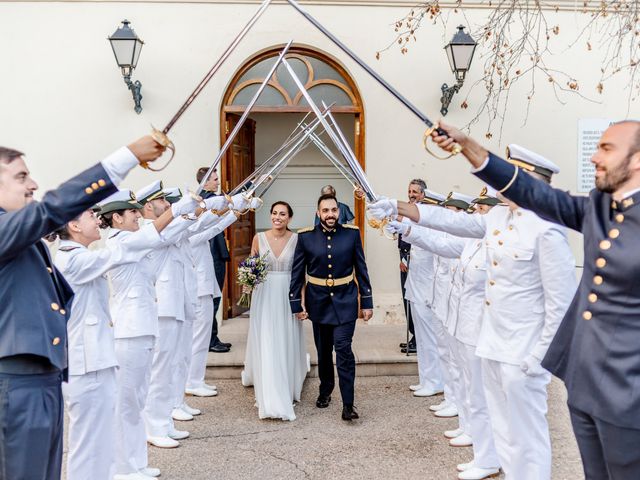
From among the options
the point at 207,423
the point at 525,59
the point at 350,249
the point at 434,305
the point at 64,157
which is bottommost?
the point at 207,423

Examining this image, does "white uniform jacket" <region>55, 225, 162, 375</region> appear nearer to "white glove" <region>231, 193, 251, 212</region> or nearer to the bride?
"white glove" <region>231, 193, 251, 212</region>

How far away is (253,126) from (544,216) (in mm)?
7949

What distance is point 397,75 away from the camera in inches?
341

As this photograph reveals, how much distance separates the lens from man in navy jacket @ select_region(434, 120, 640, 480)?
2264 mm

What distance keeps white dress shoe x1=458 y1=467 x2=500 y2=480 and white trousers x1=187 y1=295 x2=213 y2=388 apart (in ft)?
10.1

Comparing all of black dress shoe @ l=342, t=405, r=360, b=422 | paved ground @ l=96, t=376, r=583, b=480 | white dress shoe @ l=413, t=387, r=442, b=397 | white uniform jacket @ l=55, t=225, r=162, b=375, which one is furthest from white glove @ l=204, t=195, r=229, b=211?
white dress shoe @ l=413, t=387, r=442, b=397

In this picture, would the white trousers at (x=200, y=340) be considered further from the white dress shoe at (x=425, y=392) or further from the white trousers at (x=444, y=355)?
the white trousers at (x=444, y=355)

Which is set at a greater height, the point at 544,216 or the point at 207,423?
the point at 544,216

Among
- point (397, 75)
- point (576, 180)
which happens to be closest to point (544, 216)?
point (397, 75)

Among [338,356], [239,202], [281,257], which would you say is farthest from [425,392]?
[239,202]

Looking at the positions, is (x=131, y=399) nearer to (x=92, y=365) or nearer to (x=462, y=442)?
(x=92, y=365)

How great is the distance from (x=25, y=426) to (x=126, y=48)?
20.7 ft

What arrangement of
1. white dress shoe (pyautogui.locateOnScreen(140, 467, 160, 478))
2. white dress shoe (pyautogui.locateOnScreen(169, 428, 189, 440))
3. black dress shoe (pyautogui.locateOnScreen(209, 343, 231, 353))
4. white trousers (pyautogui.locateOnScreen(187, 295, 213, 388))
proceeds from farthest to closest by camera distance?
black dress shoe (pyautogui.locateOnScreen(209, 343, 231, 353)) < white trousers (pyautogui.locateOnScreen(187, 295, 213, 388)) < white dress shoe (pyautogui.locateOnScreen(169, 428, 189, 440)) < white dress shoe (pyautogui.locateOnScreen(140, 467, 160, 478))

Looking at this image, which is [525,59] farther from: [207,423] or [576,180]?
[207,423]
